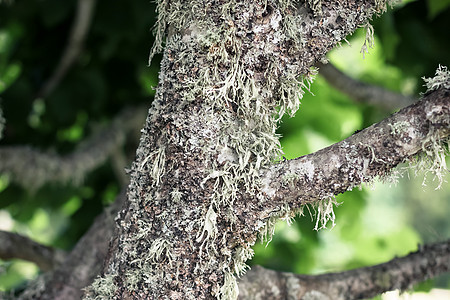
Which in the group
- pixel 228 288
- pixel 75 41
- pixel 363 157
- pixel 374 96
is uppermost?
pixel 75 41

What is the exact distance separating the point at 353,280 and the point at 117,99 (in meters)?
1.46

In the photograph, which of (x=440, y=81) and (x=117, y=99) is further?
(x=117, y=99)

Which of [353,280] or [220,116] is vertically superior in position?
[220,116]

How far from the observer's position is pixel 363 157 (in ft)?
1.90

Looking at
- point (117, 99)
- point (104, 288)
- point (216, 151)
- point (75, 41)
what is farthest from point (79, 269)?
point (117, 99)

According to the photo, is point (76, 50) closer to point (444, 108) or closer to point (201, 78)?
point (201, 78)

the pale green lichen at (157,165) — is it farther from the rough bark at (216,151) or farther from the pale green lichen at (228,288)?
the pale green lichen at (228,288)

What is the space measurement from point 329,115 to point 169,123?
1.40m

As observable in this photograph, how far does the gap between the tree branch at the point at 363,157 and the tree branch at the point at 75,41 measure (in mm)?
1172

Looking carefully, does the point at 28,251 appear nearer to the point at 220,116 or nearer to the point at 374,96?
the point at 220,116

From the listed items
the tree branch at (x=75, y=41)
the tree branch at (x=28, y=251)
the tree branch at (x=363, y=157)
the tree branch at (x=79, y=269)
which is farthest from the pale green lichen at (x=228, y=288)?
Answer: the tree branch at (x=75, y=41)

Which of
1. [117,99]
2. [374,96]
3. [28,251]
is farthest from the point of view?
[117,99]

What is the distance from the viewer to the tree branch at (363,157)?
1.84ft

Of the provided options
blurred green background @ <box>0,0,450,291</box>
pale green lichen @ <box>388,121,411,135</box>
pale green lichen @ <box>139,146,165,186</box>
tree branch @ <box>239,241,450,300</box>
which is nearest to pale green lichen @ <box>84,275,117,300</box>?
pale green lichen @ <box>139,146,165,186</box>
